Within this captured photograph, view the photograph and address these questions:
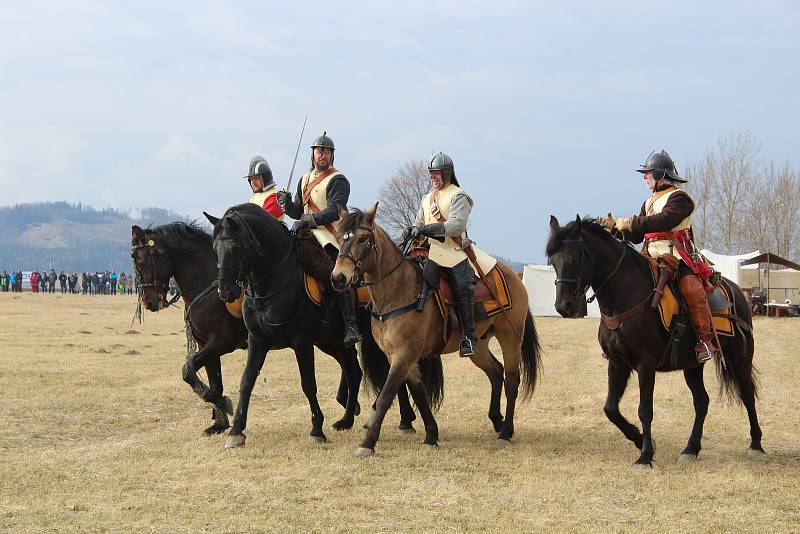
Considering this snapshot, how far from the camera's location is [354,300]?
1077cm

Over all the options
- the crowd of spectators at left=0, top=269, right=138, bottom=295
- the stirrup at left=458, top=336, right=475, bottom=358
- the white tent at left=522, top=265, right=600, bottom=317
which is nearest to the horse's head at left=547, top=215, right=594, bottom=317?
the stirrup at left=458, top=336, right=475, bottom=358

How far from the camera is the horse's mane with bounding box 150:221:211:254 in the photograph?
11.3 meters

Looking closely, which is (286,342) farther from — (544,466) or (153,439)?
(544,466)

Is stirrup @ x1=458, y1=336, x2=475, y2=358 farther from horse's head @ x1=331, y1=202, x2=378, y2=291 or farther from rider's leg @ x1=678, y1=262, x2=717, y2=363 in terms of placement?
rider's leg @ x1=678, y1=262, x2=717, y2=363

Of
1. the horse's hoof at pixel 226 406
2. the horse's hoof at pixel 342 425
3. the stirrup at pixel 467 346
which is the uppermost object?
the stirrup at pixel 467 346

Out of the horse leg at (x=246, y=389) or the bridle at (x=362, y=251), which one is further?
the horse leg at (x=246, y=389)

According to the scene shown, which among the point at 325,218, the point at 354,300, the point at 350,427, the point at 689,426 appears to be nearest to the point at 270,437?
the point at 350,427

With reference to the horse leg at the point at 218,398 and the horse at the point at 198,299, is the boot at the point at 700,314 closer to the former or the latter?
the horse at the point at 198,299

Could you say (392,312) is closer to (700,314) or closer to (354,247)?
(354,247)

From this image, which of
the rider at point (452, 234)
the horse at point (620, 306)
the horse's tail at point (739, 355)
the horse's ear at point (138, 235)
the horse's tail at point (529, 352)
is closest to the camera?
the horse at point (620, 306)

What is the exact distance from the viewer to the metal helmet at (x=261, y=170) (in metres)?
11.7

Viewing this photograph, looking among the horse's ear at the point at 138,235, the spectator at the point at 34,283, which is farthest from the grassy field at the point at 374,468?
the spectator at the point at 34,283

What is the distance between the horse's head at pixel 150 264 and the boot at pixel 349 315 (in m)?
2.29

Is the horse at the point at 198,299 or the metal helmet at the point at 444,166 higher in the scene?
the metal helmet at the point at 444,166
